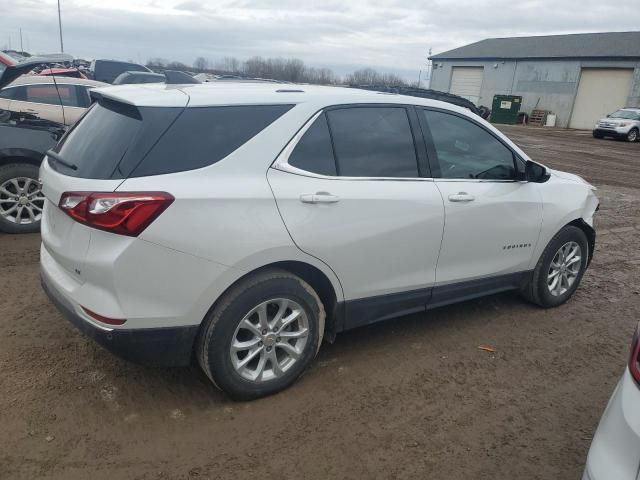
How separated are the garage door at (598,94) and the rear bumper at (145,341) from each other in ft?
114

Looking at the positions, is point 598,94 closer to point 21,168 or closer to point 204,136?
point 21,168

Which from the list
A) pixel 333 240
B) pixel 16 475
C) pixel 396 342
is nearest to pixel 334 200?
pixel 333 240

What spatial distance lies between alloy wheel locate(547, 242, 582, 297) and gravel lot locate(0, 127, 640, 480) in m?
0.31

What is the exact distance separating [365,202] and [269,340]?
981 mm

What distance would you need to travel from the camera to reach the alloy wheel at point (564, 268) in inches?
181

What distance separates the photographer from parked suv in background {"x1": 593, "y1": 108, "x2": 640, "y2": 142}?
2464 cm

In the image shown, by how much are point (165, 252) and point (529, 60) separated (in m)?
39.6

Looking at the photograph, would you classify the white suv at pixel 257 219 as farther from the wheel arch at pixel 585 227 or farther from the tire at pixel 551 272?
the wheel arch at pixel 585 227

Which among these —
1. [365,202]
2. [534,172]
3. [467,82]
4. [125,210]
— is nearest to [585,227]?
[534,172]

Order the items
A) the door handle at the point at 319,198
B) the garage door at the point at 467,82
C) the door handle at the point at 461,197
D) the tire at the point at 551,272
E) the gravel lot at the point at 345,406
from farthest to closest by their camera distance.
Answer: the garage door at the point at 467,82 < the tire at the point at 551,272 < the door handle at the point at 461,197 < the door handle at the point at 319,198 < the gravel lot at the point at 345,406

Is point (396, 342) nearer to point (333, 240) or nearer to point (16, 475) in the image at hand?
point (333, 240)

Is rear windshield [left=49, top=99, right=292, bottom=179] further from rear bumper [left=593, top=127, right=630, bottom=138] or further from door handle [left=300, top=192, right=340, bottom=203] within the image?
rear bumper [left=593, top=127, right=630, bottom=138]

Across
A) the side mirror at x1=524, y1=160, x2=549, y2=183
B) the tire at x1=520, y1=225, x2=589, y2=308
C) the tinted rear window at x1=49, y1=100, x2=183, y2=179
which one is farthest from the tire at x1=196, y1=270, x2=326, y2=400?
the tire at x1=520, y1=225, x2=589, y2=308

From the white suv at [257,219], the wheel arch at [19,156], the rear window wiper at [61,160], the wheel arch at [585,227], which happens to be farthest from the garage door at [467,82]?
the rear window wiper at [61,160]
